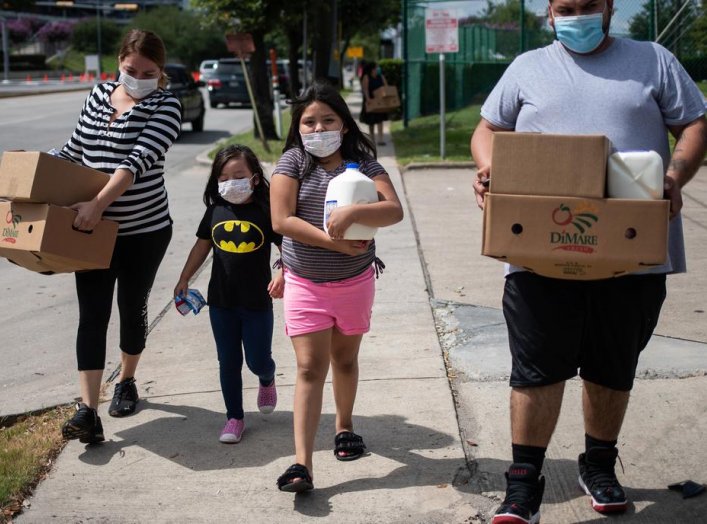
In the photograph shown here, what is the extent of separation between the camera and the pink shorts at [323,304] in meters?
4.03

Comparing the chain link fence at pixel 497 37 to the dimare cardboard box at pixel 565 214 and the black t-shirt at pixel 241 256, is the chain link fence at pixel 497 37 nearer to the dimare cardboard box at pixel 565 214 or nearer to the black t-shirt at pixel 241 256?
the black t-shirt at pixel 241 256

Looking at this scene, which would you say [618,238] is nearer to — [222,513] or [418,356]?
[222,513]

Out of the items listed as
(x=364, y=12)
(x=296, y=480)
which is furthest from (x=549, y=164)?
(x=364, y=12)

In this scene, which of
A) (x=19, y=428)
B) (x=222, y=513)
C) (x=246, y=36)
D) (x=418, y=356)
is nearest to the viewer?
(x=222, y=513)

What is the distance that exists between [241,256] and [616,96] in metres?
1.83

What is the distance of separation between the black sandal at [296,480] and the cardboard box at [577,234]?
46.8 inches

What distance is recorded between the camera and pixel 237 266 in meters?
4.58

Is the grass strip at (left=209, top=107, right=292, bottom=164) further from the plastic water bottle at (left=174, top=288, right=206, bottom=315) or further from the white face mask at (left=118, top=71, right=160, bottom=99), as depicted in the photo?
the plastic water bottle at (left=174, top=288, right=206, bottom=315)

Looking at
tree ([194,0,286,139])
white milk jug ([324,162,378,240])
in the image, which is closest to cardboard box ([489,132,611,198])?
white milk jug ([324,162,378,240])

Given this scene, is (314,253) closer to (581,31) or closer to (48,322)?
(581,31)

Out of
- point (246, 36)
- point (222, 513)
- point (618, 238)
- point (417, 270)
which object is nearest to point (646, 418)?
point (618, 238)

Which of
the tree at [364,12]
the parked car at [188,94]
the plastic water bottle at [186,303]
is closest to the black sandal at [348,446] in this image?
the plastic water bottle at [186,303]

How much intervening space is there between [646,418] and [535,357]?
1.35 meters

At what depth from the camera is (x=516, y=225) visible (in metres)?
3.40
